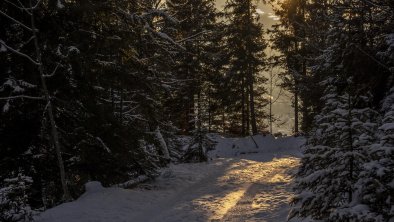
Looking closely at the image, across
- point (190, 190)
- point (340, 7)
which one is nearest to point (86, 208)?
point (190, 190)

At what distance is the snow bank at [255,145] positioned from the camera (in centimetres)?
2914

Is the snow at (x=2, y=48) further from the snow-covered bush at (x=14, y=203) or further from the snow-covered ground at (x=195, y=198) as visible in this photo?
the snow-covered ground at (x=195, y=198)

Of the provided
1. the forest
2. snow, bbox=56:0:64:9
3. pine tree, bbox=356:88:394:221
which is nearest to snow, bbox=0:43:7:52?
the forest

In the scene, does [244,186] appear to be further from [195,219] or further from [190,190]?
[195,219]

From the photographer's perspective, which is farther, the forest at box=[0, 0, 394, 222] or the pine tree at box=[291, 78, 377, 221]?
the forest at box=[0, 0, 394, 222]

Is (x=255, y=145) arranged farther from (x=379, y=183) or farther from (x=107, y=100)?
(x=379, y=183)

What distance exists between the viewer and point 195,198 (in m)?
13.0

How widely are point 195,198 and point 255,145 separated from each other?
17.4 m

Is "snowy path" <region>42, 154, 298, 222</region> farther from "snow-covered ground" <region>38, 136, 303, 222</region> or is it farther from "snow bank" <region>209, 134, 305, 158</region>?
"snow bank" <region>209, 134, 305, 158</region>

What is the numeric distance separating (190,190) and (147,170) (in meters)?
1.94

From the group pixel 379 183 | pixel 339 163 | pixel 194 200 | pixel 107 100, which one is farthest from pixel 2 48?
pixel 379 183

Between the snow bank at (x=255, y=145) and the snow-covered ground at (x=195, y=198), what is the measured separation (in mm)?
8988

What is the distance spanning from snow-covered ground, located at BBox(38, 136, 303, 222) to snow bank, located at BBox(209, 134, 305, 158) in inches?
354

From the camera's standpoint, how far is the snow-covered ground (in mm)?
10406
